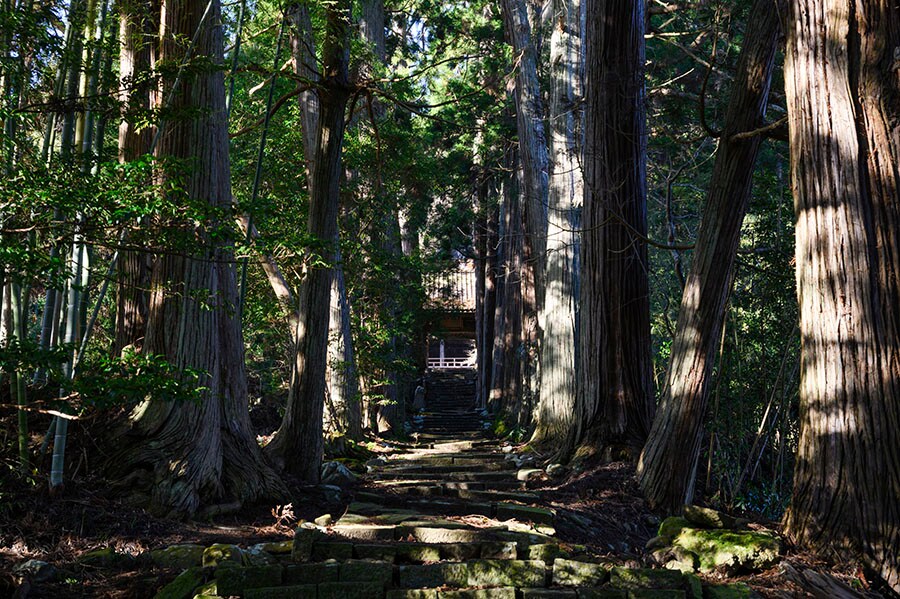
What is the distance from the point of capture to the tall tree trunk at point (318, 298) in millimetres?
8484

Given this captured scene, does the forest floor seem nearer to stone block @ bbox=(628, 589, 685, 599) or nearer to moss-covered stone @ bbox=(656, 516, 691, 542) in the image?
moss-covered stone @ bbox=(656, 516, 691, 542)

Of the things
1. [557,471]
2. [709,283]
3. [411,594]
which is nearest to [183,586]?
[411,594]

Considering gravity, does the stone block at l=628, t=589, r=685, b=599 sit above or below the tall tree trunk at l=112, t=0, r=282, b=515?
below

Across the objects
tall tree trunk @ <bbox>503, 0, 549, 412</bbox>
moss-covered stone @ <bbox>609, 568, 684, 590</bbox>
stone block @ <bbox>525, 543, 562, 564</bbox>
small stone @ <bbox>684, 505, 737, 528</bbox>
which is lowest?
stone block @ <bbox>525, 543, 562, 564</bbox>

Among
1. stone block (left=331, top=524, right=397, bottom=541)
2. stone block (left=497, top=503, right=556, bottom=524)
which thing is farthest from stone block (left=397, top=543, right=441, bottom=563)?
stone block (left=497, top=503, right=556, bottom=524)

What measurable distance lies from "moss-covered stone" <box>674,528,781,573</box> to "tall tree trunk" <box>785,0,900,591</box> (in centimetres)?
44

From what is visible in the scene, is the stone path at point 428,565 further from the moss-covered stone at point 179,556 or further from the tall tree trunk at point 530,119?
the tall tree trunk at point 530,119

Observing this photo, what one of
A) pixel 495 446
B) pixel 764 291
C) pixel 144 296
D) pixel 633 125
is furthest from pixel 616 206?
pixel 495 446

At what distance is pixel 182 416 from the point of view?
6785mm

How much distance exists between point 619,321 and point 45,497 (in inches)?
239

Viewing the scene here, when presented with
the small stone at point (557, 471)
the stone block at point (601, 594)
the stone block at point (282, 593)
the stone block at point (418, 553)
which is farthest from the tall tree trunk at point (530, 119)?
the stone block at point (282, 593)

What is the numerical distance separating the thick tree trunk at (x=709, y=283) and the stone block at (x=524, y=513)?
1.40m

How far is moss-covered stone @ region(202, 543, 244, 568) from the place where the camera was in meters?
4.52

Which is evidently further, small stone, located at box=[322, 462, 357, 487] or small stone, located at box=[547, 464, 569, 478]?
small stone, located at box=[547, 464, 569, 478]
